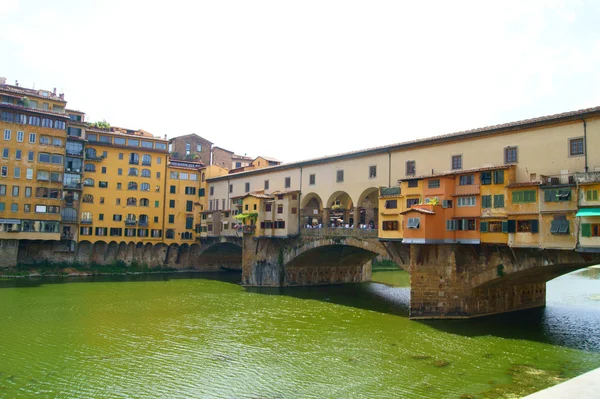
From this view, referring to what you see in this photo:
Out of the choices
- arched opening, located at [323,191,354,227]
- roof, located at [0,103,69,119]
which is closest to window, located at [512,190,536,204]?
arched opening, located at [323,191,354,227]

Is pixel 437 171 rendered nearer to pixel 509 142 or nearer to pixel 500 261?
pixel 509 142

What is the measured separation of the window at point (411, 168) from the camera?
36000mm

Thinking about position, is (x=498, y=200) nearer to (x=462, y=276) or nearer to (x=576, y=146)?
(x=576, y=146)

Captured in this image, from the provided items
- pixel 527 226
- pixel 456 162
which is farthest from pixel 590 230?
pixel 456 162

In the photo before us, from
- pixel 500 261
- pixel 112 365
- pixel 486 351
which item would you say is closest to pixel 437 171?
pixel 500 261

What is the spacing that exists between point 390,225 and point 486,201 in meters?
7.85

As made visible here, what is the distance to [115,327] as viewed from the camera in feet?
Result: 98.8

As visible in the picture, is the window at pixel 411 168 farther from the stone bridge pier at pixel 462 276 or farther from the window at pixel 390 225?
the stone bridge pier at pixel 462 276

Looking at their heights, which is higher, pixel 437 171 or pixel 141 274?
pixel 437 171

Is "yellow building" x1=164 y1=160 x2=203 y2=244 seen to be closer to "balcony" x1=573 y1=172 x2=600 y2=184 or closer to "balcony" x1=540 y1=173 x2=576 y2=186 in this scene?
"balcony" x1=540 y1=173 x2=576 y2=186

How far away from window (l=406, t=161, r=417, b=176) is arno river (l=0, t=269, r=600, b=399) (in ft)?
35.8

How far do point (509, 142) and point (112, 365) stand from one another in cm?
2670

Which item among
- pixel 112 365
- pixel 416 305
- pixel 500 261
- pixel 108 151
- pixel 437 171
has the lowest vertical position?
pixel 112 365

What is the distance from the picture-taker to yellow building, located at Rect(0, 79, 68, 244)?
52656 mm
